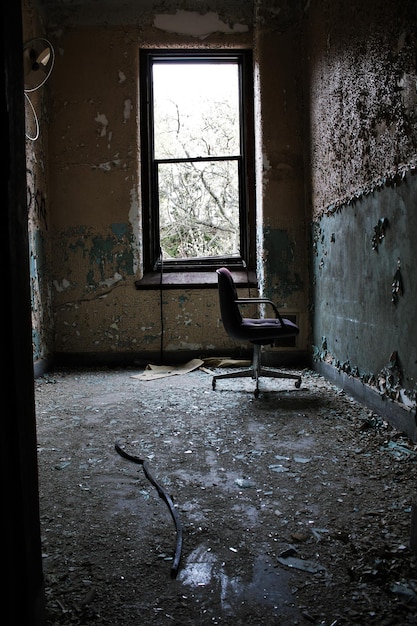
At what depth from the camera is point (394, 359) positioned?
2.68 meters

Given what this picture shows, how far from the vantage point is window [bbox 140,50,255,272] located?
5.14 metres

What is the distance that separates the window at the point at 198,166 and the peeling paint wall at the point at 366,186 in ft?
3.37

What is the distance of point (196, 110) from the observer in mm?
5156

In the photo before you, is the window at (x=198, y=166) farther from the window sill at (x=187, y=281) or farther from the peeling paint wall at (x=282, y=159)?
the peeling paint wall at (x=282, y=159)

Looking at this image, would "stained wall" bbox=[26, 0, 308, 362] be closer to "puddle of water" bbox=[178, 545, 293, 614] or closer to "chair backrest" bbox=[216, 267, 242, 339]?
"chair backrest" bbox=[216, 267, 242, 339]

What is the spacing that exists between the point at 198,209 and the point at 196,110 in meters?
1.03

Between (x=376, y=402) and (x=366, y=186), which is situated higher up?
(x=366, y=186)

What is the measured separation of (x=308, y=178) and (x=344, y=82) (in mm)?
1268

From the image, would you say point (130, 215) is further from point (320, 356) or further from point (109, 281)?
point (320, 356)

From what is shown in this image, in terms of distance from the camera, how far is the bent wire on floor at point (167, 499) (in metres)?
1.40

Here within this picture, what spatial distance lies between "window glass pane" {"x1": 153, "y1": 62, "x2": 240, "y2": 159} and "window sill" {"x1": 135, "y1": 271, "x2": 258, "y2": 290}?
125 centimetres

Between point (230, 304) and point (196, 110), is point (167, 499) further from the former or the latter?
point (196, 110)

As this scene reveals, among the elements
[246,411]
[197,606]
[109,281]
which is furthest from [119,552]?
[109,281]

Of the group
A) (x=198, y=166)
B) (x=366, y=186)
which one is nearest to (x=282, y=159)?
(x=198, y=166)
